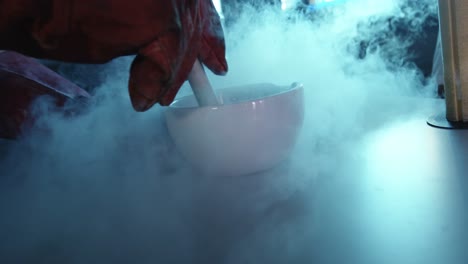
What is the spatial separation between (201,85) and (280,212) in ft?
0.59

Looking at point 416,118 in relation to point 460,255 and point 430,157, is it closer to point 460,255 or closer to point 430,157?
point 430,157

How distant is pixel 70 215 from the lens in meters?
0.46

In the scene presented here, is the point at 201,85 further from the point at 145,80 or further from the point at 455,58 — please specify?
the point at 455,58

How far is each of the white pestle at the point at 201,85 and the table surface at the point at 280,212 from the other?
0.11 m

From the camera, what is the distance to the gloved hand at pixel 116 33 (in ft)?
0.88

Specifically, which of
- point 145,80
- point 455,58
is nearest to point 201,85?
point 145,80

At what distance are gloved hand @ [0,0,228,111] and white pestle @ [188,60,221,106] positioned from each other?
0.10 metres

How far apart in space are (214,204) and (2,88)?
40cm

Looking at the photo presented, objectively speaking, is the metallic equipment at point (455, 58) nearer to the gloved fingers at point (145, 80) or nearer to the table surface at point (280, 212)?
the table surface at point (280, 212)

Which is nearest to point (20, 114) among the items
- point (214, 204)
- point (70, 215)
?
point (70, 215)

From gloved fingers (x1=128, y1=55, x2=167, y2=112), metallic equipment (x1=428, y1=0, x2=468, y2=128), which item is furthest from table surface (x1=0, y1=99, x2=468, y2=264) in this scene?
gloved fingers (x1=128, y1=55, x2=167, y2=112)

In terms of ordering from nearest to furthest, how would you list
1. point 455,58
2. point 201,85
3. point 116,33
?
1. point 116,33
2. point 201,85
3. point 455,58

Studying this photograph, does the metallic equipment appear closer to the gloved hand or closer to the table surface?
the table surface

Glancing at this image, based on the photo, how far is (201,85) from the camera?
0.45 metres
